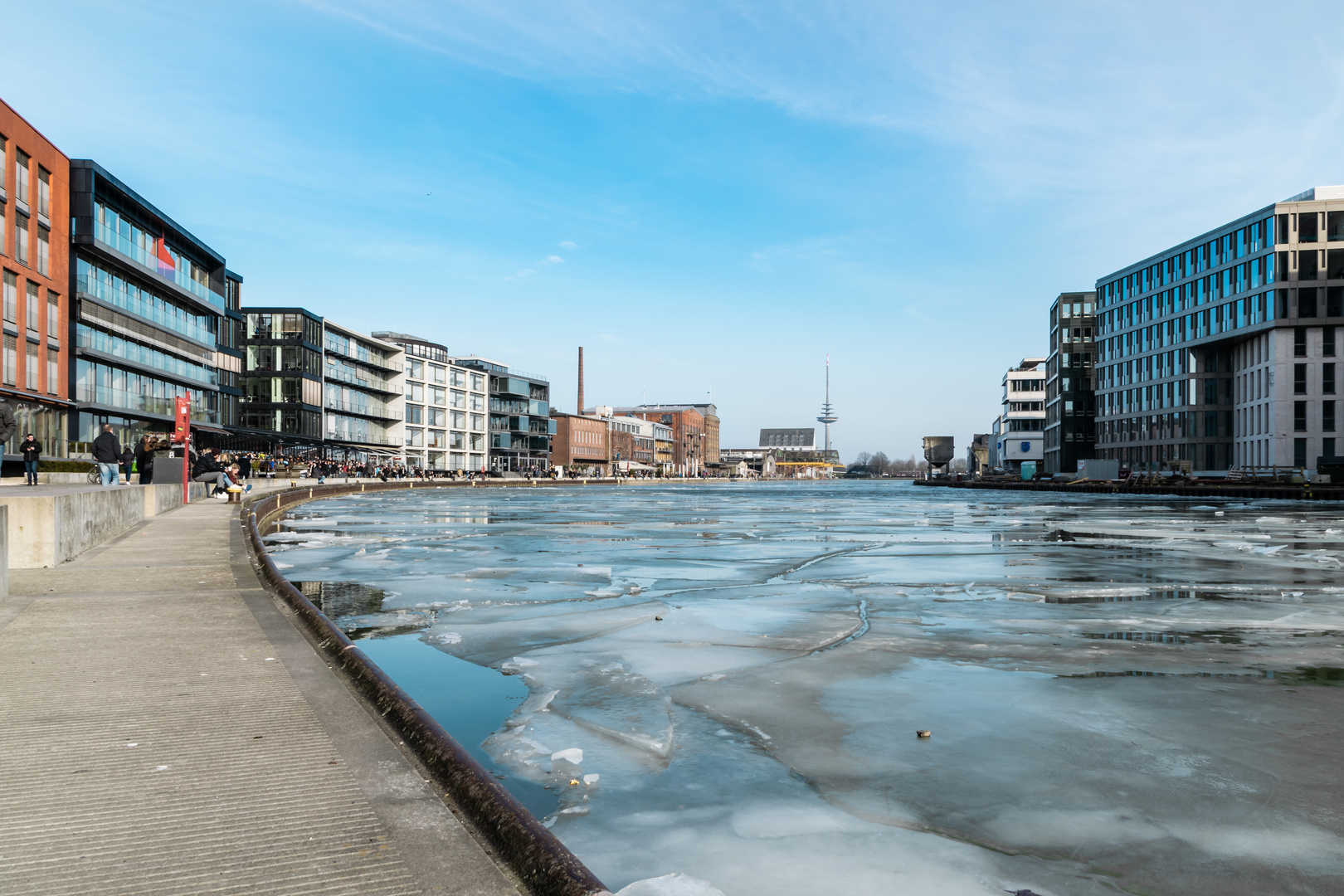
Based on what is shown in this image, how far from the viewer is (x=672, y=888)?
3.33 metres

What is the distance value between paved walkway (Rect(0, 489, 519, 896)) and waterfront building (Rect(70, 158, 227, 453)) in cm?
4951

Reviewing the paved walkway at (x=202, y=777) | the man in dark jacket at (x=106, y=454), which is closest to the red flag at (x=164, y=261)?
the man in dark jacket at (x=106, y=454)

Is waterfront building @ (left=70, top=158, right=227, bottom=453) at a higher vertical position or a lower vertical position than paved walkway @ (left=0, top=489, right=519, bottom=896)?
higher

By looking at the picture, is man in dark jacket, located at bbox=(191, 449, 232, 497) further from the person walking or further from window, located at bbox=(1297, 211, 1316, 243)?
window, located at bbox=(1297, 211, 1316, 243)

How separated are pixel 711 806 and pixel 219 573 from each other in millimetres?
8795

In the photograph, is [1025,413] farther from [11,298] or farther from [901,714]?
[901,714]

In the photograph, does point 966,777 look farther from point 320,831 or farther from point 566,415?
point 566,415

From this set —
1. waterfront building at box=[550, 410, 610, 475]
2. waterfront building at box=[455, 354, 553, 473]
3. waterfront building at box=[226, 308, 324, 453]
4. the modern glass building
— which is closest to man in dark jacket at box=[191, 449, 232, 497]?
waterfront building at box=[226, 308, 324, 453]

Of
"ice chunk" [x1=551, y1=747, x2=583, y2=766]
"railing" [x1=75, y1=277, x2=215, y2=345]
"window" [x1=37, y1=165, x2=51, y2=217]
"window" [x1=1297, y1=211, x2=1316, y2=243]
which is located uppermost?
"window" [x1=1297, y1=211, x2=1316, y2=243]

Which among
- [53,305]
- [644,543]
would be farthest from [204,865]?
[53,305]

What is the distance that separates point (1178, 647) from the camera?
8000mm

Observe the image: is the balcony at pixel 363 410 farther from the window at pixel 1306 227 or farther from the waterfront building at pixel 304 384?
the window at pixel 1306 227

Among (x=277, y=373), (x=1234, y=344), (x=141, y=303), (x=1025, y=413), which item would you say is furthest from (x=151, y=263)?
(x=1025, y=413)

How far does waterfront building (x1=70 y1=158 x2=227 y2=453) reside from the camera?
51656mm
